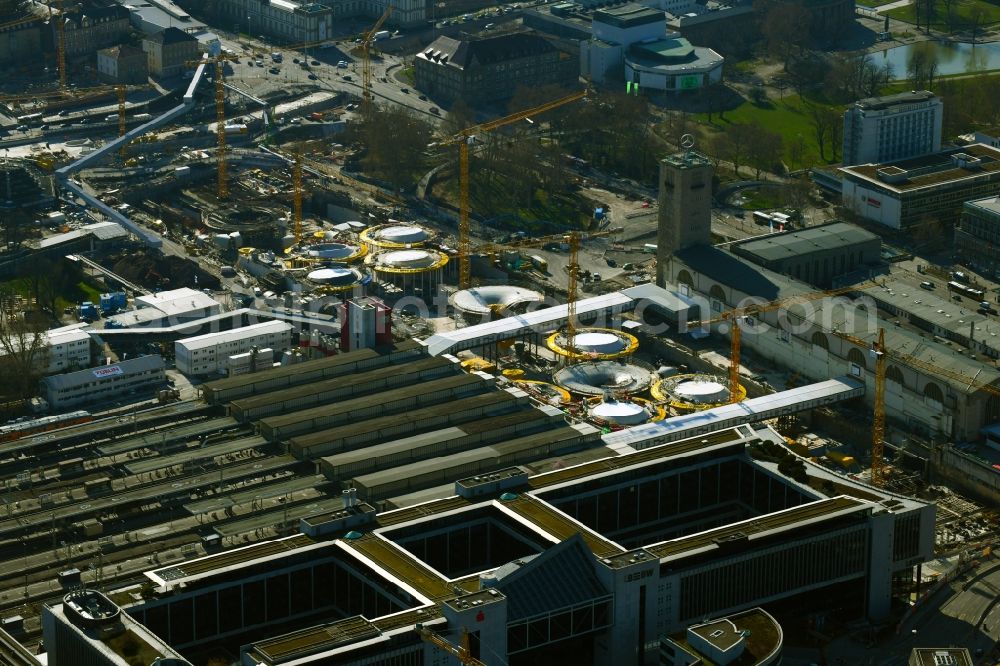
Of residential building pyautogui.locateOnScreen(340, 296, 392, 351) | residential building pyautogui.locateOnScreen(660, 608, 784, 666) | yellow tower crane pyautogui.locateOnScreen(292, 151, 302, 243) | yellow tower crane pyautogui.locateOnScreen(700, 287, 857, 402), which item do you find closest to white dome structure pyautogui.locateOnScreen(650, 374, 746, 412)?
yellow tower crane pyautogui.locateOnScreen(700, 287, 857, 402)

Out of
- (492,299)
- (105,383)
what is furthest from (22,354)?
(492,299)

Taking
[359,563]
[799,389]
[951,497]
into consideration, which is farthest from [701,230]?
[359,563]

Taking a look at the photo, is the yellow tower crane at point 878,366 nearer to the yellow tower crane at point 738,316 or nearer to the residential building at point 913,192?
the yellow tower crane at point 738,316

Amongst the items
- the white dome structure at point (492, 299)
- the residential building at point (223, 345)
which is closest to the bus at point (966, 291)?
the white dome structure at point (492, 299)

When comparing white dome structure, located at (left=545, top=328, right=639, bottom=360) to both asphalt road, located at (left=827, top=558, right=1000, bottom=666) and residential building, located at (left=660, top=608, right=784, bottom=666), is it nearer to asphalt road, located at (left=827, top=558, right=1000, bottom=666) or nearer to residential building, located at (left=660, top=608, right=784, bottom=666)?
asphalt road, located at (left=827, top=558, right=1000, bottom=666)

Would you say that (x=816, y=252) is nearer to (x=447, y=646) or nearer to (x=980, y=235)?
(x=980, y=235)

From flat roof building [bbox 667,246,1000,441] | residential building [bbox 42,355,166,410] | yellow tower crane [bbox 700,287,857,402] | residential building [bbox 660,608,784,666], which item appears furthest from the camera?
yellow tower crane [bbox 700,287,857,402]
